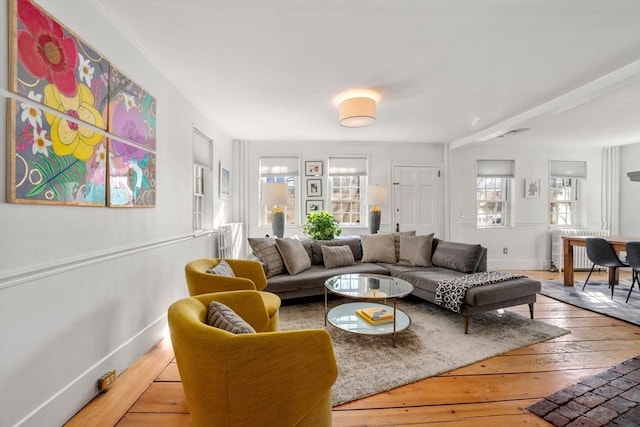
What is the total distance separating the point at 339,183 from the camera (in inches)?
A: 211

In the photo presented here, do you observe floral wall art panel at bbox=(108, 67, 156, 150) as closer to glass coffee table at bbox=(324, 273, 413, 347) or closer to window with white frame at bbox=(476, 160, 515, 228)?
glass coffee table at bbox=(324, 273, 413, 347)

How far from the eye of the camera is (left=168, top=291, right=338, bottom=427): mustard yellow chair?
99 centimetres

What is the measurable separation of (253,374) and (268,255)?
7.84ft

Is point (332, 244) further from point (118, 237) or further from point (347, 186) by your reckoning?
point (118, 237)

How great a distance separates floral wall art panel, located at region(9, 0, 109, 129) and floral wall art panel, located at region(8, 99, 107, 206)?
77 mm

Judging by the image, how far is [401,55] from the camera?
2305 mm

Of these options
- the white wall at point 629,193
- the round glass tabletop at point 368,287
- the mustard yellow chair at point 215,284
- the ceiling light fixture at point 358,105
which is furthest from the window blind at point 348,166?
the white wall at point 629,193

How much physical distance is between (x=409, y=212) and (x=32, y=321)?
5184 millimetres

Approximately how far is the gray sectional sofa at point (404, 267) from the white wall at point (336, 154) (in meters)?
1.39

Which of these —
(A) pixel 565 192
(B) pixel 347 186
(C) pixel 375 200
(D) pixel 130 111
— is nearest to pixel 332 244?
(C) pixel 375 200

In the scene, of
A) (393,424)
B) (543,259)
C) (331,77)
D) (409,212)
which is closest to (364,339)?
(393,424)

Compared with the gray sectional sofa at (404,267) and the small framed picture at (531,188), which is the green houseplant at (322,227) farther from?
the small framed picture at (531,188)

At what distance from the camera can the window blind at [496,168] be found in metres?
5.54

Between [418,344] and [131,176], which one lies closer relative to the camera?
[131,176]
